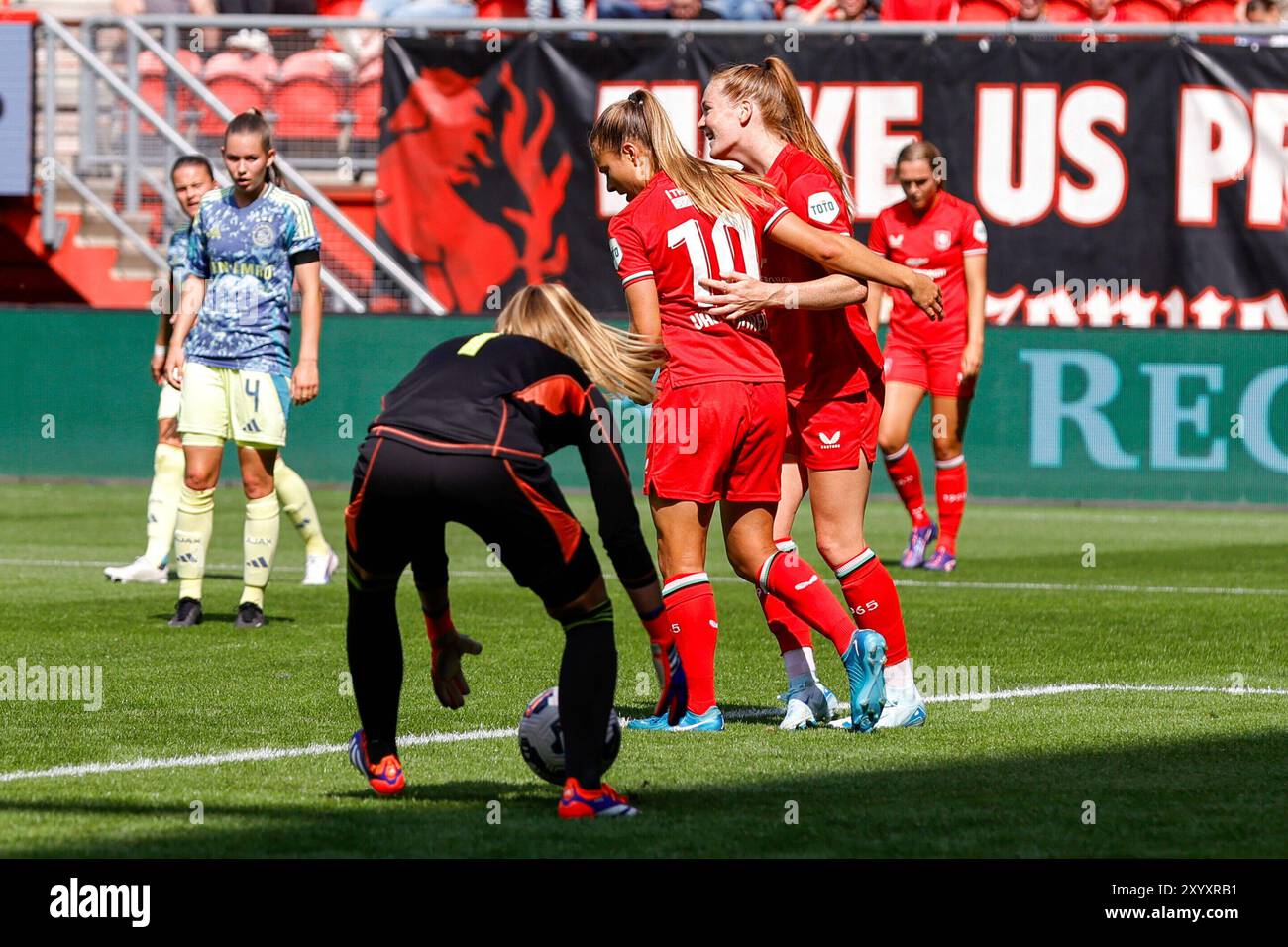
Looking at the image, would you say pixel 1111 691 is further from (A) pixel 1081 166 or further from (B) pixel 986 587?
(A) pixel 1081 166

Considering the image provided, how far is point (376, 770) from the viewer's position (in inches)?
229

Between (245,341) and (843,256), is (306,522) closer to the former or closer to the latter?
(245,341)

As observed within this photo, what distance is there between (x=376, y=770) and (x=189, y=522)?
469 cm

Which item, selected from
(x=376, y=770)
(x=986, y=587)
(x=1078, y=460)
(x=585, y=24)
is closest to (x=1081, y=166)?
(x=1078, y=460)

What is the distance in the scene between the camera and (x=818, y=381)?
287 inches

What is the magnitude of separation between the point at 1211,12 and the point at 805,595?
16523mm

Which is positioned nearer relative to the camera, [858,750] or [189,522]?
[858,750]

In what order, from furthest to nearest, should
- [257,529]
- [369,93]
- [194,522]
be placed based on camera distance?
[369,93]
[194,522]
[257,529]

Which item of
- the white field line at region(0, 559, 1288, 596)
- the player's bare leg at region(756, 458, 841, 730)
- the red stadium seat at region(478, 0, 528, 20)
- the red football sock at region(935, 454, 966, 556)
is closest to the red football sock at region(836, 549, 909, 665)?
the player's bare leg at region(756, 458, 841, 730)

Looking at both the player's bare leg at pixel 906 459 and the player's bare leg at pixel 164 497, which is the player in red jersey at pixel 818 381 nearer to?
the player's bare leg at pixel 164 497

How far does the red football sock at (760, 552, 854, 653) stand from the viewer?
7.03 meters

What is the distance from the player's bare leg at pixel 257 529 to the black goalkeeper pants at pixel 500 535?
4447 millimetres

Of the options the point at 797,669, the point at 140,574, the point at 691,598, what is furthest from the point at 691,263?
the point at 140,574

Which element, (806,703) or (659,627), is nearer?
(659,627)
